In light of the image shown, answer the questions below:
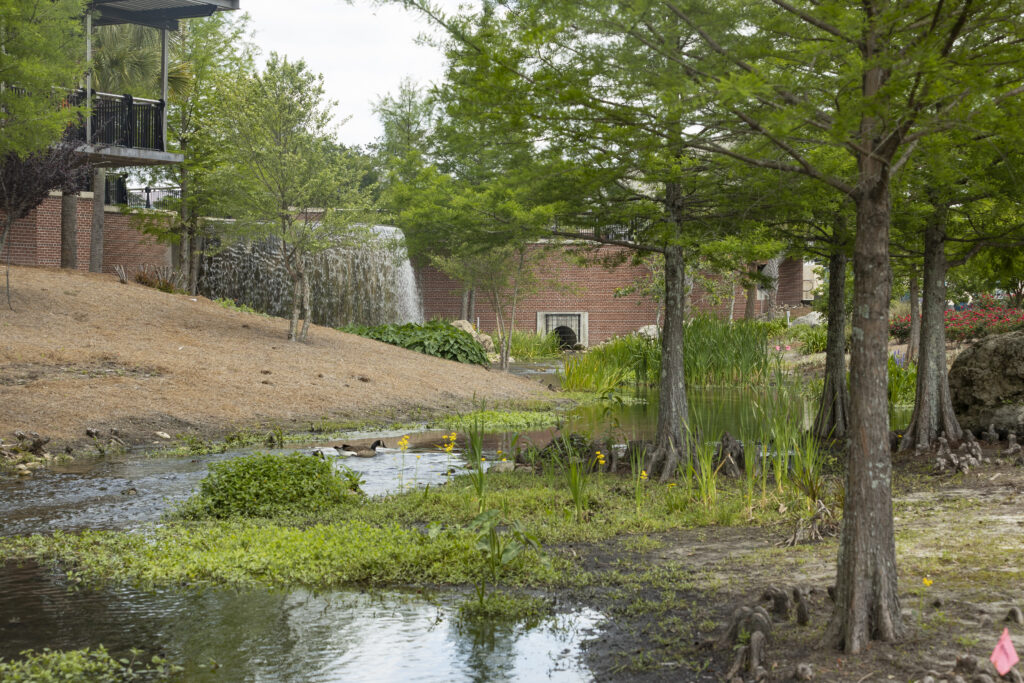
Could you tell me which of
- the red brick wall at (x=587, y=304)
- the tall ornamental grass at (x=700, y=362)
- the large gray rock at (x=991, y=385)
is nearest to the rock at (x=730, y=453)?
the large gray rock at (x=991, y=385)

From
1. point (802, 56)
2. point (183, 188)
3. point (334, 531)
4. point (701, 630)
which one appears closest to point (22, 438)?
point (334, 531)

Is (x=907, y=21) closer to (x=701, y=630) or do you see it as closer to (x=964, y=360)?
(x=701, y=630)

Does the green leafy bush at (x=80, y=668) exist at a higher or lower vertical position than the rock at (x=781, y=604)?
lower

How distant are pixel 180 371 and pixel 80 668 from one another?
41.1 ft

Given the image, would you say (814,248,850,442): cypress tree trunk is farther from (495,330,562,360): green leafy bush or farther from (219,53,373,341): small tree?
(495,330,562,360): green leafy bush

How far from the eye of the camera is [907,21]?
209 inches

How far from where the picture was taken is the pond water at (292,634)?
16.8ft

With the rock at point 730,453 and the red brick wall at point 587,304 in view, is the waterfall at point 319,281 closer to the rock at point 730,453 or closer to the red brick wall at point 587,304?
the red brick wall at point 587,304

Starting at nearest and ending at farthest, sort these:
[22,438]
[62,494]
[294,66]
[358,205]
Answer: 1. [62,494]
2. [22,438]
3. [294,66]
4. [358,205]

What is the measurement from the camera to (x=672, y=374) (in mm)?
10633

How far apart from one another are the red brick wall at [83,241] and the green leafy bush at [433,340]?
7998mm

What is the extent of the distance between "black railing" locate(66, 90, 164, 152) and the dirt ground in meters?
3.46

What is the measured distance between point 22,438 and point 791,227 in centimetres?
984

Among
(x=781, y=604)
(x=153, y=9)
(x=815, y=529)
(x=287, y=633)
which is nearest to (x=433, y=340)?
(x=153, y=9)
